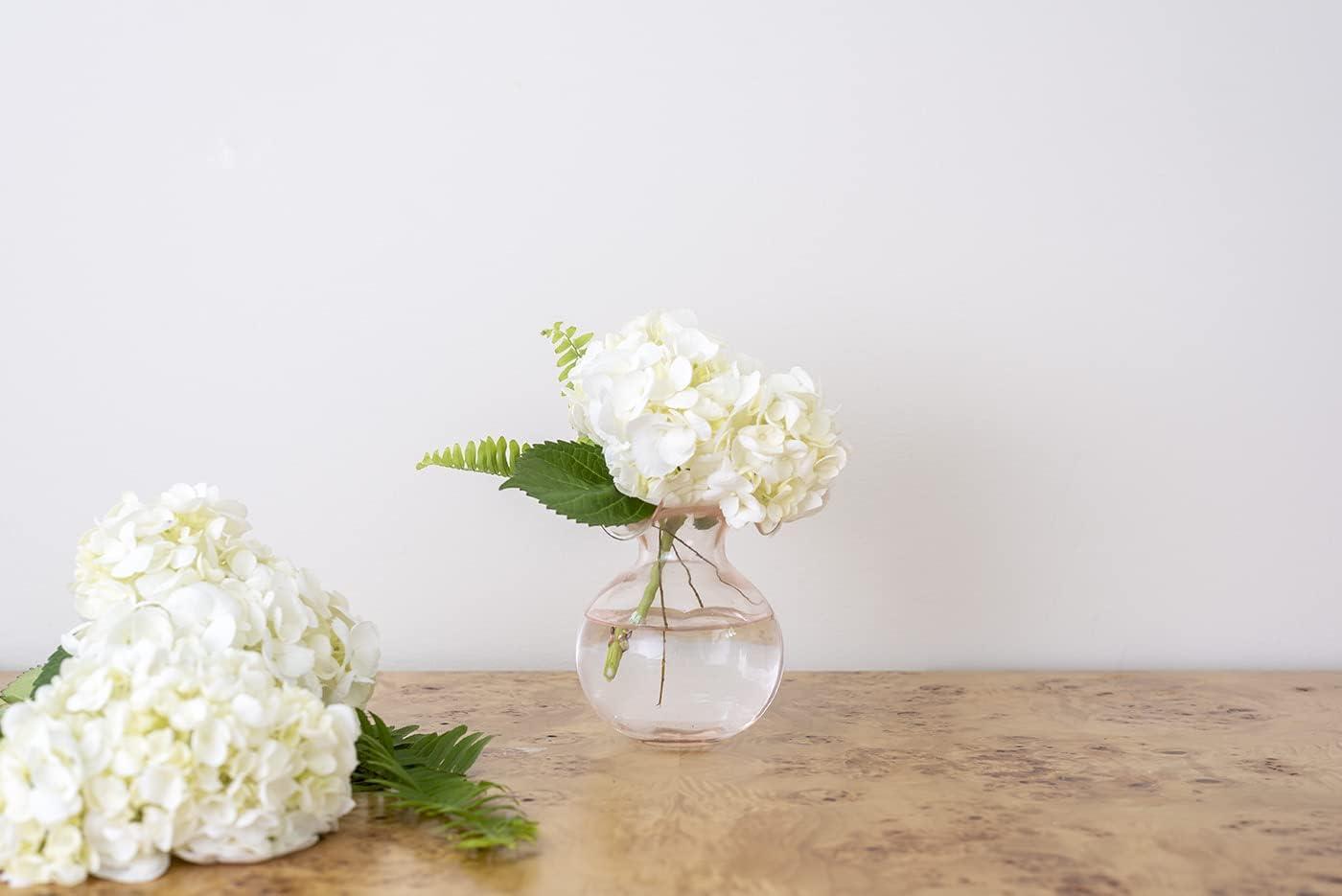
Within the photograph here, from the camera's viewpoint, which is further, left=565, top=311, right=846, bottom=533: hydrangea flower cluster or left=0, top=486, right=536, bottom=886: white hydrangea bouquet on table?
left=565, top=311, right=846, bottom=533: hydrangea flower cluster

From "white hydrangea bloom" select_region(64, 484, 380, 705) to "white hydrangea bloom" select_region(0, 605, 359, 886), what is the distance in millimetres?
43

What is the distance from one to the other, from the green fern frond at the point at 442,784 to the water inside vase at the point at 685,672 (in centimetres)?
12

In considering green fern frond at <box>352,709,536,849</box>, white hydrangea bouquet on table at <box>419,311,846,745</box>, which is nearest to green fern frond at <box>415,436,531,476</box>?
white hydrangea bouquet on table at <box>419,311,846,745</box>

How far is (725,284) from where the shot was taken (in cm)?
129

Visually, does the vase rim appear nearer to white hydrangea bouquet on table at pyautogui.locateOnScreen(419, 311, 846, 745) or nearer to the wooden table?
white hydrangea bouquet on table at pyautogui.locateOnScreen(419, 311, 846, 745)

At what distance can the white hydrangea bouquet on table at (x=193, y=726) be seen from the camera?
0.69 meters

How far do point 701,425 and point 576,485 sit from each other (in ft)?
0.44

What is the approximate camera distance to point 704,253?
4.24 ft

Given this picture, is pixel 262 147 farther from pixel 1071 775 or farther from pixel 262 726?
pixel 1071 775

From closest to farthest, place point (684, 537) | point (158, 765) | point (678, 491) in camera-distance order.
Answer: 1. point (158, 765)
2. point (678, 491)
3. point (684, 537)

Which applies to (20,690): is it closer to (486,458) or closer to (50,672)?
(50,672)

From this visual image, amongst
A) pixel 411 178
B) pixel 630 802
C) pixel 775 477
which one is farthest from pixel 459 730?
pixel 411 178

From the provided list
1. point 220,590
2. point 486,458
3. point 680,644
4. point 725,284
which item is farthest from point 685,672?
point 725,284

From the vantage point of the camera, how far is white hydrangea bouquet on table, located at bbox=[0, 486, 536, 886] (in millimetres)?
695
